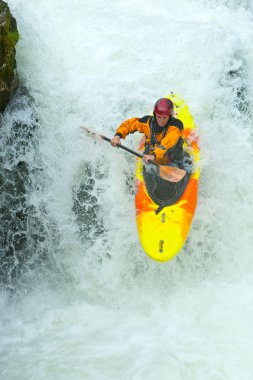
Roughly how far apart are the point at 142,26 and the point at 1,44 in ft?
10.0

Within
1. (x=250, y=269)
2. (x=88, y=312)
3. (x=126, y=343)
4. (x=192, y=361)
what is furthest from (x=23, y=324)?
(x=250, y=269)

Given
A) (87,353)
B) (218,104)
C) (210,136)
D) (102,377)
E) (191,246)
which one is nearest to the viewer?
(102,377)

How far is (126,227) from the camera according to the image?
503cm

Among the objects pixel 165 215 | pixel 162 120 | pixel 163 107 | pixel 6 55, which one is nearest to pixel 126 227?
pixel 165 215

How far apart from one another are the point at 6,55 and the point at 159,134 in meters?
1.97

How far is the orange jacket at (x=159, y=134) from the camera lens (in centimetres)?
472

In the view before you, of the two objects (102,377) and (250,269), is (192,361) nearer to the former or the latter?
(102,377)

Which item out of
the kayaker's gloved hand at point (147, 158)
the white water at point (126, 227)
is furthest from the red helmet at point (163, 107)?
the white water at point (126, 227)

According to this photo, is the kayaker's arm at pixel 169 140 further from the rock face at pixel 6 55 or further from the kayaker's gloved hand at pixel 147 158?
the rock face at pixel 6 55

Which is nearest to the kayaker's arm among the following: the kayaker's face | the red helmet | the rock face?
the kayaker's face

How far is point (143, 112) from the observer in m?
5.87

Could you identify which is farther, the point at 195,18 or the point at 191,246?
the point at 195,18

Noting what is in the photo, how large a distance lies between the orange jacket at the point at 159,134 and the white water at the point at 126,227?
1.83 feet

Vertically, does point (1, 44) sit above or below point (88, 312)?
above
